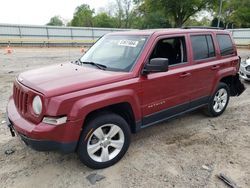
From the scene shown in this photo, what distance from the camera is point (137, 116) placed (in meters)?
3.69

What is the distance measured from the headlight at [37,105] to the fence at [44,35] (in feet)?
74.9

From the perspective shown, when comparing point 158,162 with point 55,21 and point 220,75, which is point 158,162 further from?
point 55,21

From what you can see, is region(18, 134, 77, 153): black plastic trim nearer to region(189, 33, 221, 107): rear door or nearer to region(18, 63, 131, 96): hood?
region(18, 63, 131, 96): hood

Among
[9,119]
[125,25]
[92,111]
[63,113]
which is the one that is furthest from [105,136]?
[125,25]

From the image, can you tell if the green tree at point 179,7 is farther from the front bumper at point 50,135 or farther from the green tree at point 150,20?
the front bumper at point 50,135

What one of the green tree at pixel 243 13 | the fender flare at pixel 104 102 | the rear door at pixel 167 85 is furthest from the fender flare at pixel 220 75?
the green tree at pixel 243 13

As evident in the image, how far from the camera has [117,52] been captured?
4051mm

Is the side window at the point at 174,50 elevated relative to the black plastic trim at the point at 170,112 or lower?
elevated

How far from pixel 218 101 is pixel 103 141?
310 centimetres

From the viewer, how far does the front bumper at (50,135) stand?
2.91 m

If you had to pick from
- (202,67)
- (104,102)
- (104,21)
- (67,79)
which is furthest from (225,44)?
(104,21)

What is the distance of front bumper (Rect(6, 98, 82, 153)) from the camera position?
291cm

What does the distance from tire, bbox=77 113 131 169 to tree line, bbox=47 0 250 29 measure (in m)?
25.8

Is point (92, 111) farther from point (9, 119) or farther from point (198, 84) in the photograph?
point (198, 84)
